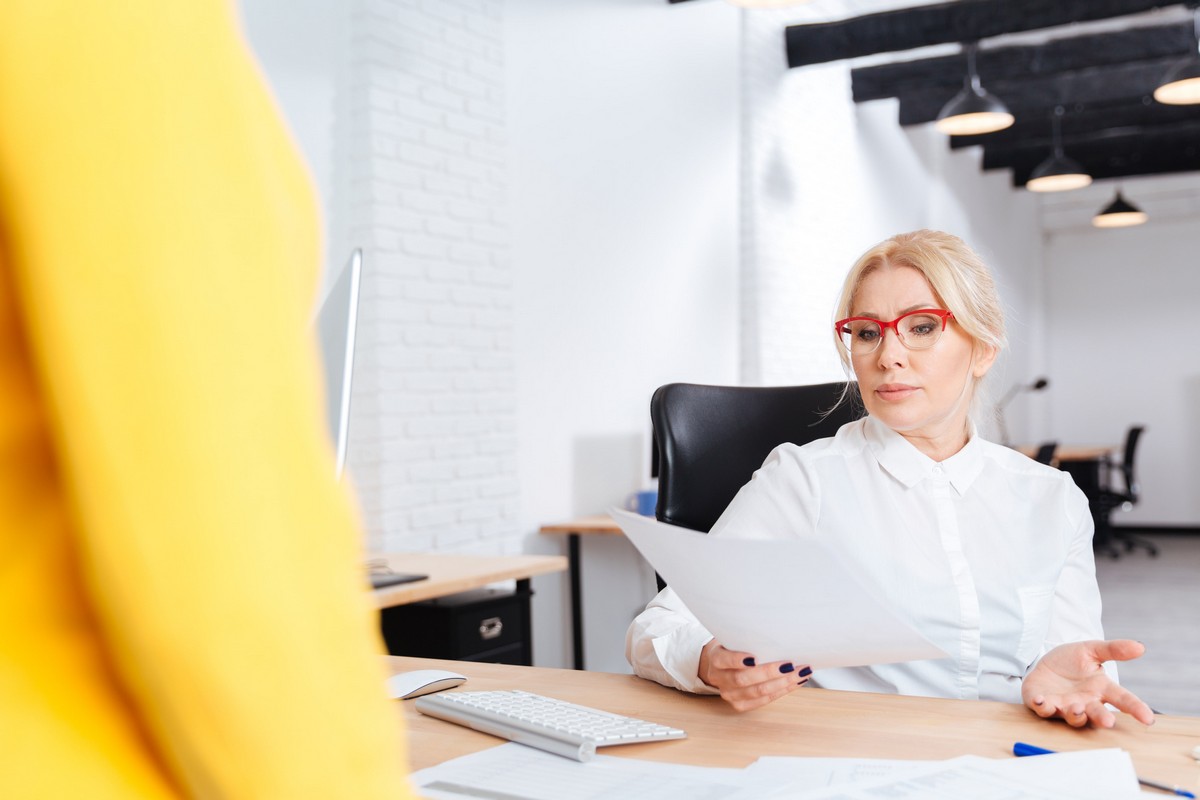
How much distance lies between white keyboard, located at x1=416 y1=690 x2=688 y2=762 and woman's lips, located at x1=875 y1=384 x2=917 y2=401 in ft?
2.45

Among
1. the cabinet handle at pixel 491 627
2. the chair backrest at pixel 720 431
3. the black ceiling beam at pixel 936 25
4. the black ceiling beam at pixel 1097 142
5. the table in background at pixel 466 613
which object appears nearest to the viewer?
the chair backrest at pixel 720 431

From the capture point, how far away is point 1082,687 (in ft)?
3.86

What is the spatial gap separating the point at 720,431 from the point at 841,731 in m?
0.87

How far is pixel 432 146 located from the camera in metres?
3.95

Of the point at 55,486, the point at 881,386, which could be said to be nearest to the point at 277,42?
the point at 881,386

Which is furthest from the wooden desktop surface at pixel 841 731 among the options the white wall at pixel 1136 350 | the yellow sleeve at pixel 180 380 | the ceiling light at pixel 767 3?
the white wall at pixel 1136 350

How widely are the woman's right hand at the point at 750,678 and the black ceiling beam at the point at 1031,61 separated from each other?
262 inches

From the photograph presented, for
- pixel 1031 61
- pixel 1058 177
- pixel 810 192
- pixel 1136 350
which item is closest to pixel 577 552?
pixel 810 192

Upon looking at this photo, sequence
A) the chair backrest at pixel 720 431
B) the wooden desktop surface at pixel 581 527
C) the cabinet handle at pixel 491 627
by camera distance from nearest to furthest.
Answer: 1. the chair backrest at pixel 720 431
2. the cabinet handle at pixel 491 627
3. the wooden desktop surface at pixel 581 527

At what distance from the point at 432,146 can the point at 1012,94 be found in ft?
17.4

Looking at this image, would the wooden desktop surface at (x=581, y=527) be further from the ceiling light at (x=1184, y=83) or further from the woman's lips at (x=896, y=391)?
the ceiling light at (x=1184, y=83)

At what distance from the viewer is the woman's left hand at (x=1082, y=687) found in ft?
3.73

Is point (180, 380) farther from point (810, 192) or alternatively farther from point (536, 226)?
point (810, 192)

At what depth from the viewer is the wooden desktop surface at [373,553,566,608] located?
9.24ft
